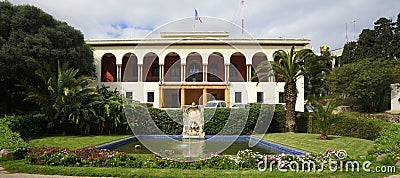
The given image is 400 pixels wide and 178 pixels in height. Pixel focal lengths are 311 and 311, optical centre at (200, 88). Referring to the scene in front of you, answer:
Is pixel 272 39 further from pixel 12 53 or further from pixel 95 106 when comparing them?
pixel 12 53

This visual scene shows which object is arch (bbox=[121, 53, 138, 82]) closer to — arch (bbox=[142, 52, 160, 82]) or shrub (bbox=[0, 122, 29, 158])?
arch (bbox=[142, 52, 160, 82])

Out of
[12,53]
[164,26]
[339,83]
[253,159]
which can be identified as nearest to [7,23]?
[12,53]

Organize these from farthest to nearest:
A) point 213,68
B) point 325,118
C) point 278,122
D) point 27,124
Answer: point 213,68 < point 278,122 < point 325,118 < point 27,124

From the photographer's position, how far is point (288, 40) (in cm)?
3017

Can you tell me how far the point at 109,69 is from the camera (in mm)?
33906

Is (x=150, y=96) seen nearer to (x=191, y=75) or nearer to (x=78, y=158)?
(x=191, y=75)

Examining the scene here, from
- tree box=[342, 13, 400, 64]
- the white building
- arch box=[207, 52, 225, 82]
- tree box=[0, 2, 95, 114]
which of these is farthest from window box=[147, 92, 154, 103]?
tree box=[342, 13, 400, 64]

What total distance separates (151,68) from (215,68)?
694 cm

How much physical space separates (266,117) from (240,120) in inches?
74.0

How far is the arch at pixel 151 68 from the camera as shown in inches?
1291

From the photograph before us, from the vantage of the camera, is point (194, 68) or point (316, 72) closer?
point (316, 72)

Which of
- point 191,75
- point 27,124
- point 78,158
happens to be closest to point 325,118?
point 78,158

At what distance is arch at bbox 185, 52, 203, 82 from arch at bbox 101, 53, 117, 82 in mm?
7890

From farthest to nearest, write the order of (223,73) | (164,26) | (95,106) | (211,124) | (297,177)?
(223,73), (211,124), (95,106), (164,26), (297,177)
